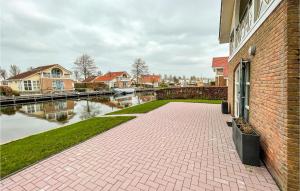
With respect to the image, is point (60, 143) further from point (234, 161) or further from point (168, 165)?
point (234, 161)

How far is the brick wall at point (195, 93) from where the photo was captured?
715 inches

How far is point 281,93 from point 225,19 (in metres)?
8.95

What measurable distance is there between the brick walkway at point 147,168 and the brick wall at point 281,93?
526mm

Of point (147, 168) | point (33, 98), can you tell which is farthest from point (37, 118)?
point (33, 98)

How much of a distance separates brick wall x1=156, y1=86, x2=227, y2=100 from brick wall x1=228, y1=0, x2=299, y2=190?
15.3 metres

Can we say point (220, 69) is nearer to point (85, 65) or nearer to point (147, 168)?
point (147, 168)

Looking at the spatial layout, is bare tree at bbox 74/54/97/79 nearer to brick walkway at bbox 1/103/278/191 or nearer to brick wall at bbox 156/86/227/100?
brick wall at bbox 156/86/227/100

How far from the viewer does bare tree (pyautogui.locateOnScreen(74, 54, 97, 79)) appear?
47281 mm

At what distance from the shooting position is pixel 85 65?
47844mm

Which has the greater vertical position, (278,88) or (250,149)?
(278,88)

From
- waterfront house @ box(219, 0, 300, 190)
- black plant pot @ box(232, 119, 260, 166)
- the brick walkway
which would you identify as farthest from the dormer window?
black plant pot @ box(232, 119, 260, 166)

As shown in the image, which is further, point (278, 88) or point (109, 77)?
point (109, 77)

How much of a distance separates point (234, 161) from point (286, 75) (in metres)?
2.32

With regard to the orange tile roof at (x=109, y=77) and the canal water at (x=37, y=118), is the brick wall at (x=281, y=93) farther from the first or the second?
the orange tile roof at (x=109, y=77)
